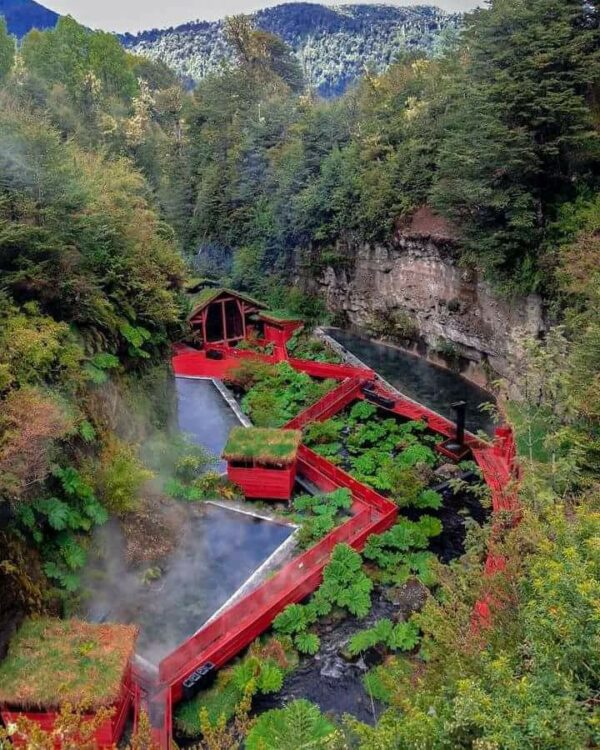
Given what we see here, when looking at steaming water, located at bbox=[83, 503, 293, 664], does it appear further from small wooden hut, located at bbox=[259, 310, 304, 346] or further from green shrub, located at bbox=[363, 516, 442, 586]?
small wooden hut, located at bbox=[259, 310, 304, 346]

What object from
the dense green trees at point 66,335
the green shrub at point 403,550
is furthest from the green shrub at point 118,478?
the green shrub at point 403,550

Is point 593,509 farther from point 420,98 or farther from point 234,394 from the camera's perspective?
point 420,98

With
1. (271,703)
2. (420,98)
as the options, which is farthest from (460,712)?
(420,98)

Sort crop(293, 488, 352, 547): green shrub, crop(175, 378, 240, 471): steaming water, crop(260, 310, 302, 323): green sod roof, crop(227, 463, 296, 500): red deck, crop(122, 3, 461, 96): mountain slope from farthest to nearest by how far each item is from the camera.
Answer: crop(122, 3, 461, 96): mountain slope, crop(260, 310, 302, 323): green sod roof, crop(175, 378, 240, 471): steaming water, crop(227, 463, 296, 500): red deck, crop(293, 488, 352, 547): green shrub

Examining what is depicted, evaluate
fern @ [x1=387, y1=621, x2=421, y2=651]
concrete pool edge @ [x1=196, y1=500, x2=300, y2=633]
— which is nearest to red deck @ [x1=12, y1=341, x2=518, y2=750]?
concrete pool edge @ [x1=196, y1=500, x2=300, y2=633]

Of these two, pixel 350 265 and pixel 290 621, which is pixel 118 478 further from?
pixel 350 265

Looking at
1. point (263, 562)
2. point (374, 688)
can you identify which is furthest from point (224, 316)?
point (374, 688)
